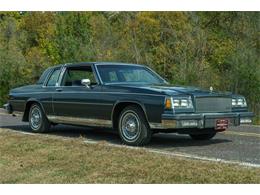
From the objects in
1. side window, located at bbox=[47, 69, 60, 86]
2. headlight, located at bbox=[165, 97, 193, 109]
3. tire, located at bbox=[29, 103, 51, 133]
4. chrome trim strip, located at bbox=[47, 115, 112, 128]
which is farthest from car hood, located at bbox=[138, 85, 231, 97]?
tire, located at bbox=[29, 103, 51, 133]

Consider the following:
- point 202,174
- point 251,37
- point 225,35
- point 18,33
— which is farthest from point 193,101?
point 18,33

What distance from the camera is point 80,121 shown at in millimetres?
10516

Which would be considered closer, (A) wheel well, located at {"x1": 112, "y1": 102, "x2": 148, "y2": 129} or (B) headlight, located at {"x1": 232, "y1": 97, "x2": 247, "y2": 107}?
(A) wheel well, located at {"x1": 112, "y1": 102, "x2": 148, "y2": 129}

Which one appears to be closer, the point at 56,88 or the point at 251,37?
the point at 56,88

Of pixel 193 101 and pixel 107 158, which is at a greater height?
pixel 193 101

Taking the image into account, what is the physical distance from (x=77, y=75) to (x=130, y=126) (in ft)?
7.52

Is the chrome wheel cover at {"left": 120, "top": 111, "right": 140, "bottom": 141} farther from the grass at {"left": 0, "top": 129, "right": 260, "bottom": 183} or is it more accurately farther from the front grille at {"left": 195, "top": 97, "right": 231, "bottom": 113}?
the front grille at {"left": 195, "top": 97, "right": 231, "bottom": 113}

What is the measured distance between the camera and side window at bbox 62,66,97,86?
1058 centimetres

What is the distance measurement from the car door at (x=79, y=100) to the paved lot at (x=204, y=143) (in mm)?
456

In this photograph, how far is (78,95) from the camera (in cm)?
1048

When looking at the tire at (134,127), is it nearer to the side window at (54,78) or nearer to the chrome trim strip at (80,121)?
the chrome trim strip at (80,121)

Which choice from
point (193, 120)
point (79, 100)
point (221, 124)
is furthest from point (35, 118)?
point (221, 124)

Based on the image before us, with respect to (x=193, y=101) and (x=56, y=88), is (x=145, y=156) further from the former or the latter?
(x=56, y=88)
